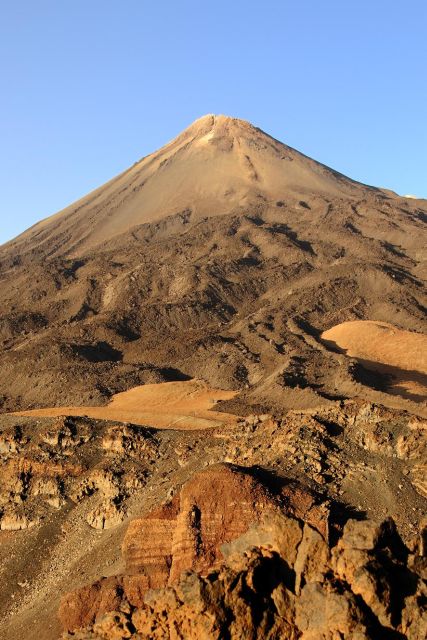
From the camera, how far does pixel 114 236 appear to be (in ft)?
314

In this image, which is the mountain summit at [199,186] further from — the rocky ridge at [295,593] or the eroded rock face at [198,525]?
the rocky ridge at [295,593]

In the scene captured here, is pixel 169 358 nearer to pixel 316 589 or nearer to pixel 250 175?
pixel 316 589

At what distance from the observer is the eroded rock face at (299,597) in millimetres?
10023

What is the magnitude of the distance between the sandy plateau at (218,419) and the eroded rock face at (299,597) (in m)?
0.03

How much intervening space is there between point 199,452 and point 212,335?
103 ft

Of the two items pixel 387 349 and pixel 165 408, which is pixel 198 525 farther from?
pixel 387 349

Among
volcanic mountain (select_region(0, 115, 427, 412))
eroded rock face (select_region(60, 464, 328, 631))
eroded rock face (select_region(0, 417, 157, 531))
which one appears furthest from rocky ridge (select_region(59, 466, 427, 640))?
volcanic mountain (select_region(0, 115, 427, 412))

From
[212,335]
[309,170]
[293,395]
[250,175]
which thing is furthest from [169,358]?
[309,170]

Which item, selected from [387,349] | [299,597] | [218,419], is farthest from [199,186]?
[299,597]

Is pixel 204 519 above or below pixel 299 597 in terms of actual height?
below

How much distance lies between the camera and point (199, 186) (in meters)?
108

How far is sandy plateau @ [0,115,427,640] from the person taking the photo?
11.0 m

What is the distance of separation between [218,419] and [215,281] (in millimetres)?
34497

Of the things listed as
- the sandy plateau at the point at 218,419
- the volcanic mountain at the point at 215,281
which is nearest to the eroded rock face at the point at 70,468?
the sandy plateau at the point at 218,419
